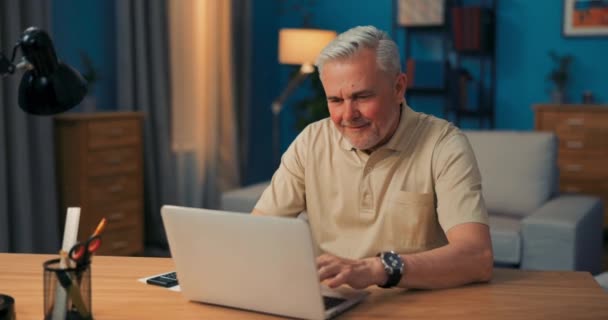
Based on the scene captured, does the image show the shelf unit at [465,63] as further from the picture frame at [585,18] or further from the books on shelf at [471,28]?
the picture frame at [585,18]

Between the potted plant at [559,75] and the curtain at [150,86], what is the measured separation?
2.77 m

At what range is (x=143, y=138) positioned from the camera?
465cm

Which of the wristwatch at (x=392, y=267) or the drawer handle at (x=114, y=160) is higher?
the wristwatch at (x=392, y=267)

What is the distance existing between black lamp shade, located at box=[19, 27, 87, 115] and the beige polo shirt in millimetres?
763

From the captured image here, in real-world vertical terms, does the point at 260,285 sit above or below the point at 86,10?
below

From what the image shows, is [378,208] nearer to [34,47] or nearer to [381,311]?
[381,311]

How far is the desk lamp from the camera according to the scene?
4.25ft

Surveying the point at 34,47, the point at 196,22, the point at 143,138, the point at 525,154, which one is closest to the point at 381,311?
the point at 34,47

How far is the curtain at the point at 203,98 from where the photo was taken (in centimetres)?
503

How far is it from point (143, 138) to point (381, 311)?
11.4ft

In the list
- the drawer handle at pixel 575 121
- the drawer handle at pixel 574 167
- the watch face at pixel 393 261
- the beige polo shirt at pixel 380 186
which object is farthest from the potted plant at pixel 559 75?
the watch face at pixel 393 261

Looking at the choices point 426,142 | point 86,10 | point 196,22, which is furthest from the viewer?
point 196,22

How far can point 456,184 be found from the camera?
1748 mm

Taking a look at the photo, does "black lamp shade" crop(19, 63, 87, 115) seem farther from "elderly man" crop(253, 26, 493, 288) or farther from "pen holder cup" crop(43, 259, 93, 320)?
"elderly man" crop(253, 26, 493, 288)
